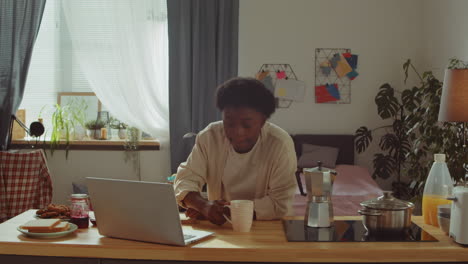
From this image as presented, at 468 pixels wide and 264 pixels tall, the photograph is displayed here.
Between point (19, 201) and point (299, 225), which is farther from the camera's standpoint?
point (19, 201)

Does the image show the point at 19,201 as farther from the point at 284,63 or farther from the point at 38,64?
the point at 284,63

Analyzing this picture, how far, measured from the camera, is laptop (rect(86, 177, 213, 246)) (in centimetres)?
170

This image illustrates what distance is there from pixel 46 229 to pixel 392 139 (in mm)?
4033

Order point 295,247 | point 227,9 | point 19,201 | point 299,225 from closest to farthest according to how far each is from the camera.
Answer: point 295,247 → point 299,225 → point 19,201 → point 227,9

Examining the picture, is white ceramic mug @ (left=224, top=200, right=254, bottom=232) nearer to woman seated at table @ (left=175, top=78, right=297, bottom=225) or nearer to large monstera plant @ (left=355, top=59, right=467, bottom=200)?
woman seated at table @ (left=175, top=78, right=297, bottom=225)

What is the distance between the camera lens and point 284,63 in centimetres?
554

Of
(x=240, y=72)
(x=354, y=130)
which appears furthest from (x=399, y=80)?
(x=240, y=72)

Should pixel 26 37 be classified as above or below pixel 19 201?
above

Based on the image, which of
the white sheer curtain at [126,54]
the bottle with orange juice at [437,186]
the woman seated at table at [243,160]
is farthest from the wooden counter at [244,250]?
the white sheer curtain at [126,54]

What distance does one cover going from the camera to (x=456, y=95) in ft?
9.88

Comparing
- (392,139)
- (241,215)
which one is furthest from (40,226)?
(392,139)

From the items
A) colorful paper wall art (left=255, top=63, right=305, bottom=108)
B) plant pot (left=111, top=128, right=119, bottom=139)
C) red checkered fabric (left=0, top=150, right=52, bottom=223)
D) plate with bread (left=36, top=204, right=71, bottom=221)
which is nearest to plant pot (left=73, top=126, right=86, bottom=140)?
plant pot (left=111, top=128, right=119, bottom=139)

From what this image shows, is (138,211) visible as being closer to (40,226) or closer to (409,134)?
(40,226)

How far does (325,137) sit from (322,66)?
703 millimetres
